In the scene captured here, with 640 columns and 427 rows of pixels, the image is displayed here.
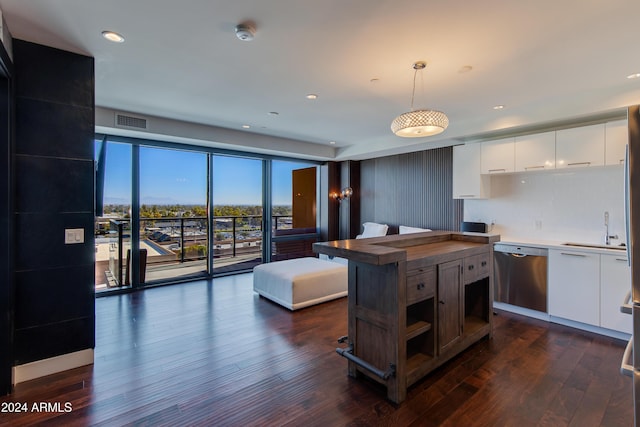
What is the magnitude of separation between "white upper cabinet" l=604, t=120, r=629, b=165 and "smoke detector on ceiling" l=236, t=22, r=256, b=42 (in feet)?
12.6

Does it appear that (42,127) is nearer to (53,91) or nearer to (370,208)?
(53,91)

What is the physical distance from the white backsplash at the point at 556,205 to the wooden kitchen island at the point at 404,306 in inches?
72.4

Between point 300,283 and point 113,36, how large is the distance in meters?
3.14

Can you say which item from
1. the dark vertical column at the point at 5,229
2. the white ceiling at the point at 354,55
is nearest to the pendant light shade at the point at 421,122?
the white ceiling at the point at 354,55

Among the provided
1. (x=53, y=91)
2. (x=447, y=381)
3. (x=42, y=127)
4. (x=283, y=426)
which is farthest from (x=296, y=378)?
(x=53, y=91)

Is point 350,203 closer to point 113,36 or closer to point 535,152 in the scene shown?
point 535,152

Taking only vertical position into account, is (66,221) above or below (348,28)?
below

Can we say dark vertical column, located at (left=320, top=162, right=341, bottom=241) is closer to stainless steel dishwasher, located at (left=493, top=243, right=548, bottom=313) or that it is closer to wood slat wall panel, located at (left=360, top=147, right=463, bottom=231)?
wood slat wall panel, located at (left=360, top=147, right=463, bottom=231)

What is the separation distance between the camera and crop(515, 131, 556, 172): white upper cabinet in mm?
3697

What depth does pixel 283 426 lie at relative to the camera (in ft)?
6.21

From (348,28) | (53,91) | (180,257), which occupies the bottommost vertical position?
(180,257)

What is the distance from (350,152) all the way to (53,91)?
487cm

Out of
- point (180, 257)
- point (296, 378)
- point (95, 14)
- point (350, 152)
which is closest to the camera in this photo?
point (95, 14)

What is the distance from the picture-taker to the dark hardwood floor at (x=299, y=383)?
198 cm
